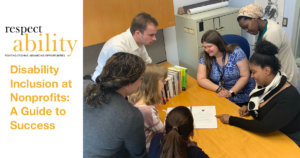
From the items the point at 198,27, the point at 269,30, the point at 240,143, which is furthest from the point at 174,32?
the point at 240,143

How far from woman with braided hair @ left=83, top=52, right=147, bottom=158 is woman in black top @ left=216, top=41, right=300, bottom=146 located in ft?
2.78

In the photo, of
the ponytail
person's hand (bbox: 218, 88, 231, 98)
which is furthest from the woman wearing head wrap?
the ponytail

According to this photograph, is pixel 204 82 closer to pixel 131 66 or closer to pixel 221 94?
pixel 221 94

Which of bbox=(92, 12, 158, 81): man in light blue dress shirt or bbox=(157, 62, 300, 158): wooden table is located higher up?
bbox=(92, 12, 158, 81): man in light blue dress shirt

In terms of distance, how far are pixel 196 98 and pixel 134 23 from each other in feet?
2.88

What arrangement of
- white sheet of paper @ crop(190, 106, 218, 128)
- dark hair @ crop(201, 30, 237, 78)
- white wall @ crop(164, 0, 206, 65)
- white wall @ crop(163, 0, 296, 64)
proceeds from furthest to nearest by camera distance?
1. white wall @ crop(164, 0, 206, 65)
2. white wall @ crop(163, 0, 296, 64)
3. dark hair @ crop(201, 30, 237, 78)
4. white sheet of paper @ crop(190, 106, 218, 128)

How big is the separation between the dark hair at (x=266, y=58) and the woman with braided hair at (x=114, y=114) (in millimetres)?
920

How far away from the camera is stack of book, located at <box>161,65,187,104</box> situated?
2097 millimetres

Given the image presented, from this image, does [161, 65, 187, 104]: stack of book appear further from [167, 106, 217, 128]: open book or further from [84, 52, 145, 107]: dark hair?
[84, 52, 145, 107]: dark hair

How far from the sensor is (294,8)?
2623 millimetres

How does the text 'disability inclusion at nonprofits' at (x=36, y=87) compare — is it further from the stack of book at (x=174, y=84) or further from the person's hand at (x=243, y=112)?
the person's hand at (x=243, y=112)

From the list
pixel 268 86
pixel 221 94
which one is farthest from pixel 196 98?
pixel 268 86

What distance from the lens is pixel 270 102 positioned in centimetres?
160

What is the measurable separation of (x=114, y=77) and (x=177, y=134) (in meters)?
0.39
